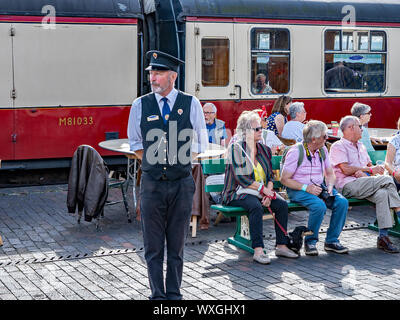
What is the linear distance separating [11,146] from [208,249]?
4267 millimetres

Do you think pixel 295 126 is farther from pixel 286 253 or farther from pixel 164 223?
pixel 164 223

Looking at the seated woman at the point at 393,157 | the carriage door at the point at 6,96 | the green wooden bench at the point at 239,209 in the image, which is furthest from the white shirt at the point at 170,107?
the carriage door at the point at 6,96

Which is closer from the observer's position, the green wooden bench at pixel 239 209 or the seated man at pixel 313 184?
the green wooden bench at pixel 239 209

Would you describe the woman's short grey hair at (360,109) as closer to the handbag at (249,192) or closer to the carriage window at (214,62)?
the handbag at (249,192)

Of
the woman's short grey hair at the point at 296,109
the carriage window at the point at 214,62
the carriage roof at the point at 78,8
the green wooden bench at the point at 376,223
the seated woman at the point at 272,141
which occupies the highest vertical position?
the carriage roof at the point at 78,8

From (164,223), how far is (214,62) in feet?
21.0

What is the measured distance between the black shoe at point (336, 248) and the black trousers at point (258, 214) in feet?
1.67

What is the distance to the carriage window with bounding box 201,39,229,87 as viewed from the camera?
10.9 m

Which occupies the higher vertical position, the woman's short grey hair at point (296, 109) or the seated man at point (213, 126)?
the woman's short grey hair at point (296, 109)

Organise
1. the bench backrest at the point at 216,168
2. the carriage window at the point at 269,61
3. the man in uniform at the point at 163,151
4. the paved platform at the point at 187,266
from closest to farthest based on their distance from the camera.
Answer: the man in uniform at the point at 163,151, the paved platform at the point at 187,266, the bench backrest at the point at 216,168, the carriage window at the point at 269,61

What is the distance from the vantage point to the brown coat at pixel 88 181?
7535mm

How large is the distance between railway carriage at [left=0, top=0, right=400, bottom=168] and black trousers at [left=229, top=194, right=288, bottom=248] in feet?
14.5

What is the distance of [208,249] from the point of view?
22.5 feet

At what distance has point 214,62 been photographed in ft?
36.0
